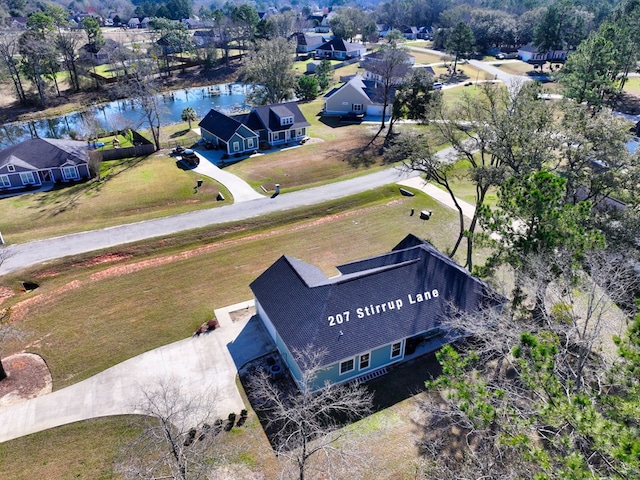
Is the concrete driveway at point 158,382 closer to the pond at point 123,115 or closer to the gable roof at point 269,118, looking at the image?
the gable roof at point 269,118

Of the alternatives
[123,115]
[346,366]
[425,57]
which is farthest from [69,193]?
[425,57]

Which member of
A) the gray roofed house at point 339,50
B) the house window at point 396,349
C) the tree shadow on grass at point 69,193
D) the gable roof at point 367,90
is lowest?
the house window at point 396,349

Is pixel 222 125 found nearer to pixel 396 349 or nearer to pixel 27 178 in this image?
pixel 27 178

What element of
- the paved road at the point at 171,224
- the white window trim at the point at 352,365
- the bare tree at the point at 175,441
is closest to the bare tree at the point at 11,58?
the paved road at the point at 171,224

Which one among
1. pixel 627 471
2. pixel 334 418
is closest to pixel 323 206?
pixel 334 418

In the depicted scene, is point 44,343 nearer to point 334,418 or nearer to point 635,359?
point 334,418
